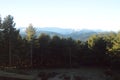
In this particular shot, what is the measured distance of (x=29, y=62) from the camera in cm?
6112

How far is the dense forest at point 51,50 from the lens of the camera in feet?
176

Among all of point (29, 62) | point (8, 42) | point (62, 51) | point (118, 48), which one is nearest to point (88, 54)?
point (62, 51)

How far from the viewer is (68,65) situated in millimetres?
63688

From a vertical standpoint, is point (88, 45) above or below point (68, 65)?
above

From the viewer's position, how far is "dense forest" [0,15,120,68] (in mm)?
53531

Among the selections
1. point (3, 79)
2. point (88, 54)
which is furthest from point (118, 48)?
point (3, 79)

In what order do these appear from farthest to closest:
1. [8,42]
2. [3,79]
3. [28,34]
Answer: [28,34], [8,42], [3,79]

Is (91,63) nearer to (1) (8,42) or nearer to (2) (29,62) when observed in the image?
(2) (29,62)

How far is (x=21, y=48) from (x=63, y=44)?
1403 centimetres

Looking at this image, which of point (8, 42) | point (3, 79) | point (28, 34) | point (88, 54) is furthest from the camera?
point (88, 54)

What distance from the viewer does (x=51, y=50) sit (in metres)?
63.5

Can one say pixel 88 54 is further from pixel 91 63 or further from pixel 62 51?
pixel 62 51

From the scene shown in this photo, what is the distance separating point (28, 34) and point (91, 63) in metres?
17.3

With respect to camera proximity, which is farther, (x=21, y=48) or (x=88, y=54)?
(x=88, y=54)
